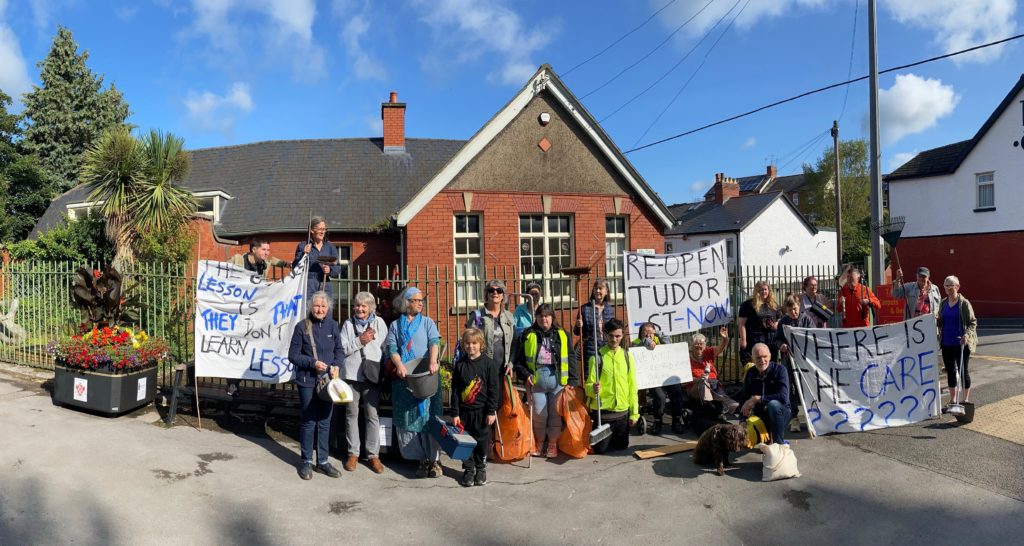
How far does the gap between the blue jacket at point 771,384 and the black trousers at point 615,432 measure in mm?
1341

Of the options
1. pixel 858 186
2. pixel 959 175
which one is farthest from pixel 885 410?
pixel 858 186

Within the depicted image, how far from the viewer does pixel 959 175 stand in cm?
2478

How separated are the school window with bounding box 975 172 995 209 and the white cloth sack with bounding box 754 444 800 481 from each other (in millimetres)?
24337

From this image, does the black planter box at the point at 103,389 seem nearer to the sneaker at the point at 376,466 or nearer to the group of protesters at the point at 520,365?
the group of protesters at the point at 520,365

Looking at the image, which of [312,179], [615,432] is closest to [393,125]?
[312,179]

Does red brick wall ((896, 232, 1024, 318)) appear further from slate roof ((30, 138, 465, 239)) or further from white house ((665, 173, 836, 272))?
slate roof ((30, 138, 465, 239))

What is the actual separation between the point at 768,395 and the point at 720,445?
0.75m

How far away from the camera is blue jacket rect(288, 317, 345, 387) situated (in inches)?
232

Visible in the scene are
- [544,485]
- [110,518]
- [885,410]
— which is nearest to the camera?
[110,518]

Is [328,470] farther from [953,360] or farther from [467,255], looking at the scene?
[467,255]

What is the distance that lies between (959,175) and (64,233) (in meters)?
31.1

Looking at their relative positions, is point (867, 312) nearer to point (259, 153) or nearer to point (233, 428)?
point (233, 428)

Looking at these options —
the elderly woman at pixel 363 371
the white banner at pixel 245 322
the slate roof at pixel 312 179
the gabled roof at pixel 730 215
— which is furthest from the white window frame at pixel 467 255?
the gabled roof at pixel 730 215

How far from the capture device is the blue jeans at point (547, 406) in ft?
21.8
